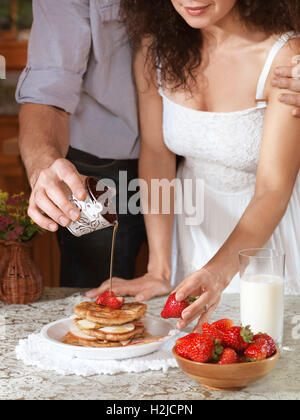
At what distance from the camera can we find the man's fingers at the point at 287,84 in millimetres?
1646

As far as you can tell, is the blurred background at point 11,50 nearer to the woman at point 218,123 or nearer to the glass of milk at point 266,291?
the woman at point 218,123

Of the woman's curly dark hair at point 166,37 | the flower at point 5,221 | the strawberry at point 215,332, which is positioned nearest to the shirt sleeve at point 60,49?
the woman's curly dark hair at point 166,37

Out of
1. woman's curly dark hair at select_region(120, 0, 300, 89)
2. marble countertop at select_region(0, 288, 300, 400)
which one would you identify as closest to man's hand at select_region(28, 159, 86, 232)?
marble countertop at select_region(0, 288, 300, 400)

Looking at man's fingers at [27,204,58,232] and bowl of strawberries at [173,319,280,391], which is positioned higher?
man's fingers at [27,204,58,232]

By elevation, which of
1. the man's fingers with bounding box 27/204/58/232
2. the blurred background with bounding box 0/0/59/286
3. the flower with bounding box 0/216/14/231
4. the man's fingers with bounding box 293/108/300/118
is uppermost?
the blurred background with bounding box 0/0/59/286

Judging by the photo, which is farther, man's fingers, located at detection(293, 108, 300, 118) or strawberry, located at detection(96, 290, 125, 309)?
man's fingers, located at detection(293, 108, 300, 118)

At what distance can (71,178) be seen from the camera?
127 centimetres

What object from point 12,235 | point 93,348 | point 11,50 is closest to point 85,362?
point 93,348

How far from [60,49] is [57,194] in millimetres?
721

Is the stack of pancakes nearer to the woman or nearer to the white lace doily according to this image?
the white lace doily

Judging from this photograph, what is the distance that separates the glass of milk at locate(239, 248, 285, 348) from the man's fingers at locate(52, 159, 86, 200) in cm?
36

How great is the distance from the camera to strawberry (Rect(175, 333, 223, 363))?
1050mm

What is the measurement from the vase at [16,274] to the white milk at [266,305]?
0.60 metres

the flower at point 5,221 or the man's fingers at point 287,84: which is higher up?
the man's fingers at point 287,84
